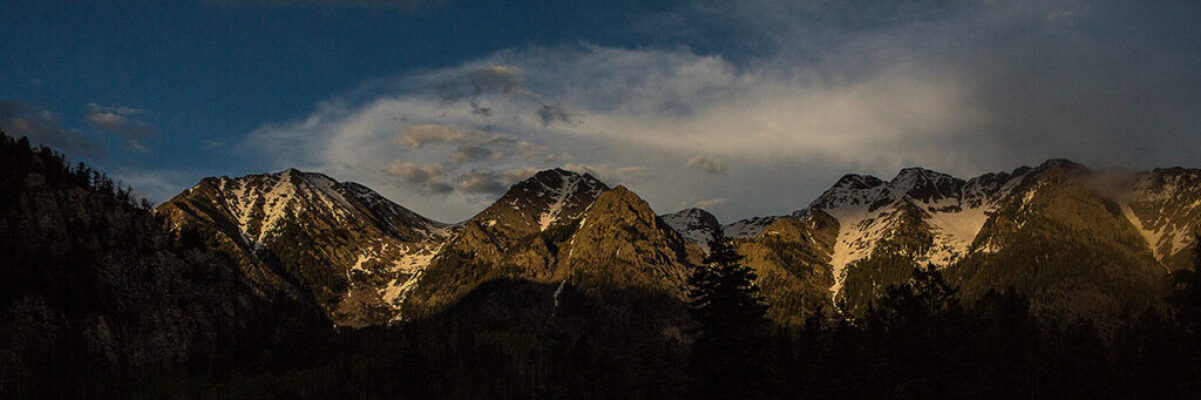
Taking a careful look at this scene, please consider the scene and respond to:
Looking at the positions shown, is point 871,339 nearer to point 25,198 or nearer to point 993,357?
point 993,357

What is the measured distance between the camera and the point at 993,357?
2790 inches

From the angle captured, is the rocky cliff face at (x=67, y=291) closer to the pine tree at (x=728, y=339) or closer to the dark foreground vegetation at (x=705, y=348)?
the dark foreground vegetation at (x=705, y=348)

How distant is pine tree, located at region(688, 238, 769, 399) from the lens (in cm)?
3931

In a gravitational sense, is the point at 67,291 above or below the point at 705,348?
above

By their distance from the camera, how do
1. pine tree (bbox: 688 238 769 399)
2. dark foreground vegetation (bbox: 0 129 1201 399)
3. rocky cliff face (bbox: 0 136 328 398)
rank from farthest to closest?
rocky cliff face (bbox: 0 136 328 398) → dark foreground vegetation (bbox: 0 129 1201 399) → pine tree (bbox: 688 238 769 399)

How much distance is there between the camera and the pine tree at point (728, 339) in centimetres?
3931

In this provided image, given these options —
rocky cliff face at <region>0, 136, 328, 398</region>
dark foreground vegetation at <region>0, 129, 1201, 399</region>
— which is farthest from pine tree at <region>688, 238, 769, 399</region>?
rocky cliff face at <region>0, 136, 328, 398</region>

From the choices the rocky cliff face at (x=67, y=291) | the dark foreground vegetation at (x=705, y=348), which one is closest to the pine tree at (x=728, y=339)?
the dark foreground vegetation at (x=705, y=348)

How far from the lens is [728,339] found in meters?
39.3

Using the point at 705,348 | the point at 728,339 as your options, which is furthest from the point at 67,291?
the point at 728,339

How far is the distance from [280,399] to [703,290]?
166537 millimetres

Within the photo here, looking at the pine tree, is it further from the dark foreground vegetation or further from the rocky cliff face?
the rocky cliff face

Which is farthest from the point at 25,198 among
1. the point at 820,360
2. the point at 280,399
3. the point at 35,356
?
the point at 820,360

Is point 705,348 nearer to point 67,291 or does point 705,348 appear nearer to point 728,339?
point 728,339
